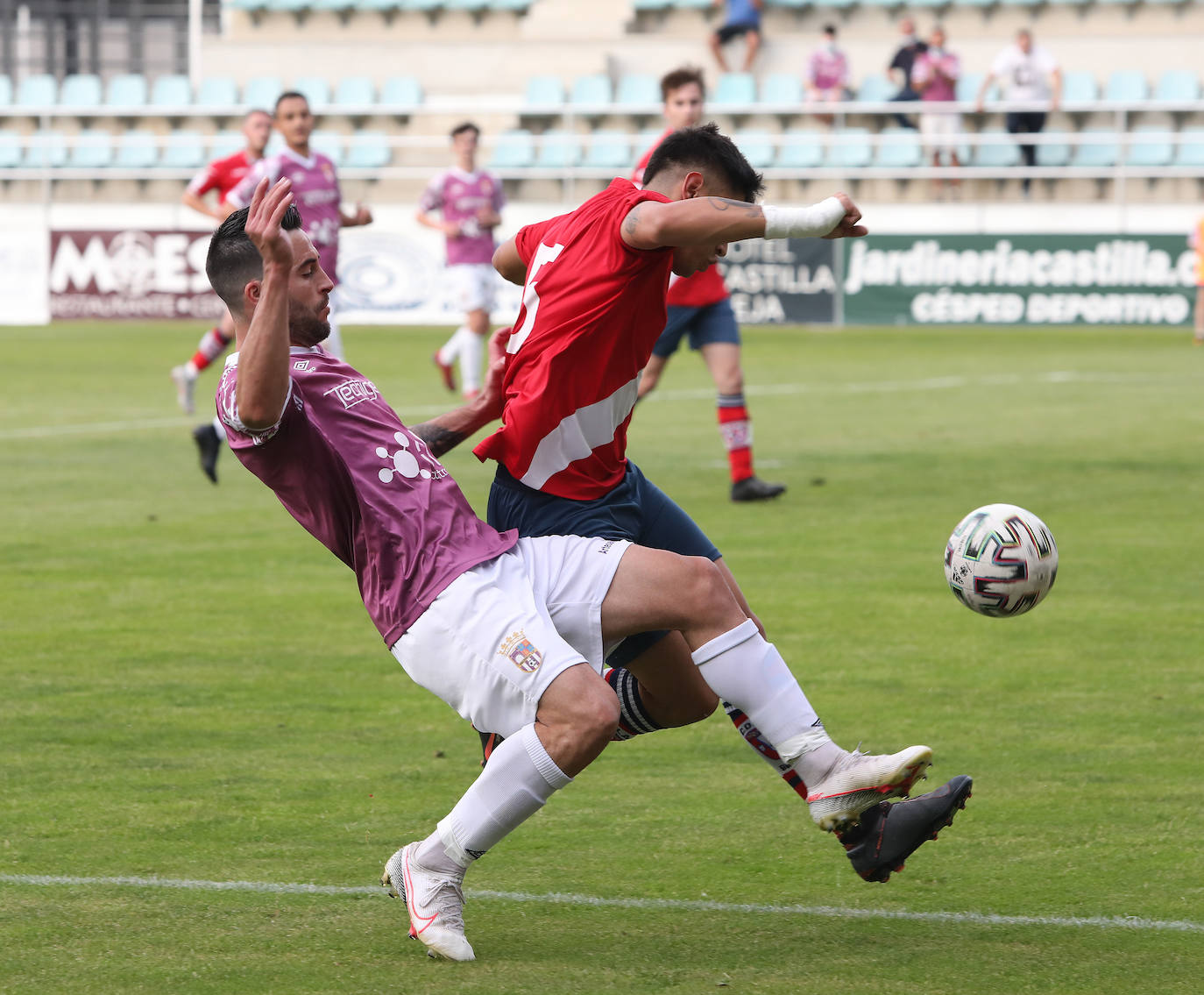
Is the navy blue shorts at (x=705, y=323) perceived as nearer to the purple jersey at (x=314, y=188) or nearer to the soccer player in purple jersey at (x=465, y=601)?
the purple jersey at (x=314, y=188)

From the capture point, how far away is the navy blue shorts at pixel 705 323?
11141 millimetres

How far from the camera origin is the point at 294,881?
14.8 feet

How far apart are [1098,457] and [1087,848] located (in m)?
8.95

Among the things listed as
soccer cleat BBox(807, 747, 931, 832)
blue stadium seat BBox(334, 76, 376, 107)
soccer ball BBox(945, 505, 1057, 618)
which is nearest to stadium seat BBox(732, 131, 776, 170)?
blue stadium seat BBox(334, 76, 376, 107)

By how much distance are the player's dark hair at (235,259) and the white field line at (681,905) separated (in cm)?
137

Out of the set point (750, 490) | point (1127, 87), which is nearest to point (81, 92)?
point (1127, 87)

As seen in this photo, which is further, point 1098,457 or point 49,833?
point 1098,457

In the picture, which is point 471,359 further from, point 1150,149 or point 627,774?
point 1150,149

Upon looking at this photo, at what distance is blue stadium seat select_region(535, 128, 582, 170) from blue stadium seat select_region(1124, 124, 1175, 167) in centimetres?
832

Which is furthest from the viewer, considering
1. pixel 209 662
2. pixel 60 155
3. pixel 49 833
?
pixel 60 155

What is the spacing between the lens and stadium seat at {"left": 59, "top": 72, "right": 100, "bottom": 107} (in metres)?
33.7

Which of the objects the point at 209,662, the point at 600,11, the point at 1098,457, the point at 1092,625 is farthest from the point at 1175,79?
the point at 209,662

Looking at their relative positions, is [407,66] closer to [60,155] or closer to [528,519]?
[60,155]

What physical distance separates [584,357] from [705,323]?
6797mm
